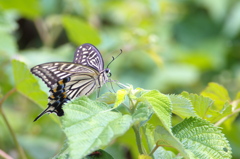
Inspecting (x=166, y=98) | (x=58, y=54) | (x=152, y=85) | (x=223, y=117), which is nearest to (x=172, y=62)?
(x=152, y=85)

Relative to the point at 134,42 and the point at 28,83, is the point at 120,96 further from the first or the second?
the point at 134,42

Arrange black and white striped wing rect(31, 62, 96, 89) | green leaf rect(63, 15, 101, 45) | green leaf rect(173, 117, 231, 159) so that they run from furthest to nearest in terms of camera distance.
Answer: green leaf rect(63, 15, 101, 45)
black and white striped wing rect(31, 62, 96, 89)
green leaf rect(173, 117, 231, 159)

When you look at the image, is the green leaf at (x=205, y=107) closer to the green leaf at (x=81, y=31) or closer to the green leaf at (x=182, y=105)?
the green leaf at (x=182, y=105)


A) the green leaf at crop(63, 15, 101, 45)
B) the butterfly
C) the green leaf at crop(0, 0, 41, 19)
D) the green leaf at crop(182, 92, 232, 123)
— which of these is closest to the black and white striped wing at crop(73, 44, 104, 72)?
the butterfly

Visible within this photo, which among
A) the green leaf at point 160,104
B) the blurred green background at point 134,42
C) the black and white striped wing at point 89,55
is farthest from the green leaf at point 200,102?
the blurred green background at point 134,42

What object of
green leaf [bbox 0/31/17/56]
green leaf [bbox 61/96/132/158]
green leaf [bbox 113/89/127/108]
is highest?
green leaf [bbox 113/89/127/108]

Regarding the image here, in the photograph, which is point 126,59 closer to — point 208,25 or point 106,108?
point 208,25

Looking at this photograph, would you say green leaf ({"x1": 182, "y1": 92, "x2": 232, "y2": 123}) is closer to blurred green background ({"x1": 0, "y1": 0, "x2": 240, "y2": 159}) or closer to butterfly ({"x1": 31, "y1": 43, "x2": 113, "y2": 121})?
butterfly ({"x1": 31, "y1": 43, "x2": 113, "y2": 121})
